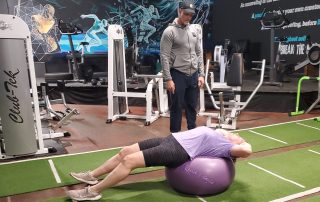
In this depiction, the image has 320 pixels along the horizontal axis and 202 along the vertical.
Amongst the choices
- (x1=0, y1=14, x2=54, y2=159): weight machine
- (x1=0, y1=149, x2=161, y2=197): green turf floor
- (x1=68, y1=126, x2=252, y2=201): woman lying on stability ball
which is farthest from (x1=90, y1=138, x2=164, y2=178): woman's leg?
(x1=0, y1=14, x2=54, y2=159): weight machine

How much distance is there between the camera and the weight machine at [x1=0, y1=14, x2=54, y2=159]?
3.27 metres

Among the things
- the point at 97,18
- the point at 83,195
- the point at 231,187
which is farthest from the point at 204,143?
the point at 97,18

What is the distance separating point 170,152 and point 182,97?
1356mm

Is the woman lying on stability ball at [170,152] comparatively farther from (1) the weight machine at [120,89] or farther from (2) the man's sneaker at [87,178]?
(1) the weight machine at [120,89]

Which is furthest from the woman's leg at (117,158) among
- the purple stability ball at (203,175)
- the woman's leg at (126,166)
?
the purple stability ball at (203,175)

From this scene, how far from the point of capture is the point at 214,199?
8.36 feet

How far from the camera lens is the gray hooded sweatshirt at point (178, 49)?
358cm

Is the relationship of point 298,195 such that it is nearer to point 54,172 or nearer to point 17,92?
point 54,172

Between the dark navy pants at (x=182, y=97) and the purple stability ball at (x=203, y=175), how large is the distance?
4.16ft

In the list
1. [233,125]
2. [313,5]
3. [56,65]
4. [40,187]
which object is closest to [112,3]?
[56,65]

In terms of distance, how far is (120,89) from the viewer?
220 inches

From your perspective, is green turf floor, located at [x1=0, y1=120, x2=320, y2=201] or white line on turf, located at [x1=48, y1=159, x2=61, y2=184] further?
white line on turf, located at [x1=48, y1=159, x2=61, y2=184]

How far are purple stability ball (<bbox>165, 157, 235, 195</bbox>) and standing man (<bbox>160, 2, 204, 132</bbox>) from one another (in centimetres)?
128

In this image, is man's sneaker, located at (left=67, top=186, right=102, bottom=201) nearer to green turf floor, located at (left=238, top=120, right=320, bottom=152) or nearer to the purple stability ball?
the purple stability ball
